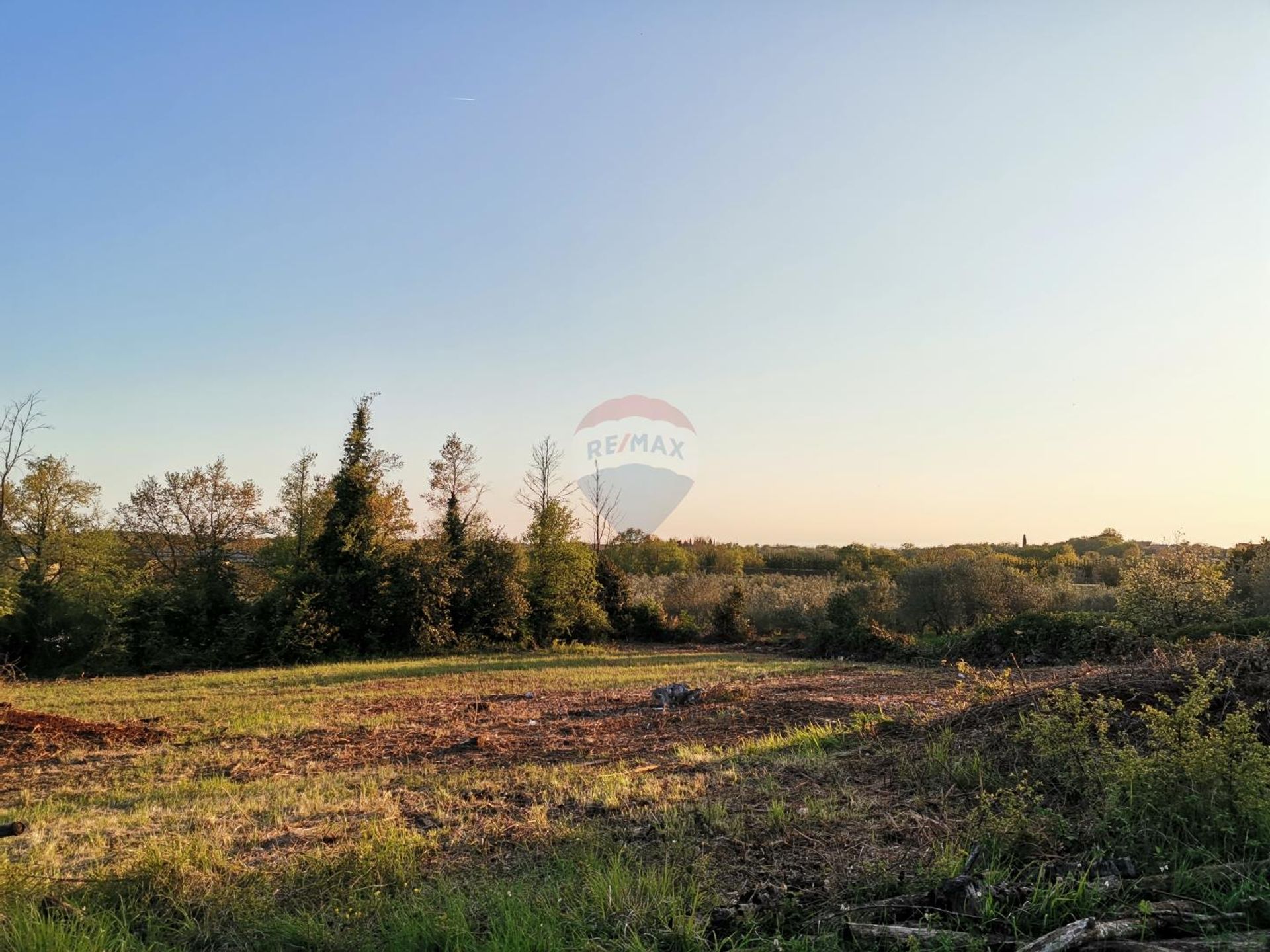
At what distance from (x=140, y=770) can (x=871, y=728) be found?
826 centimetres

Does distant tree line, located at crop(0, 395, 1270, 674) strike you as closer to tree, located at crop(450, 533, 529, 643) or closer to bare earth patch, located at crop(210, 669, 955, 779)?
tree, located at crop(450, 533, 529, 643)

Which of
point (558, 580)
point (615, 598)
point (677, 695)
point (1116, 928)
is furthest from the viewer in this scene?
point (615, 598)

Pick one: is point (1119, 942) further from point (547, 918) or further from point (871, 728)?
point (871, 728)

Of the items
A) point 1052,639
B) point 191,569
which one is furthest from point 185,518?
point 1052,639

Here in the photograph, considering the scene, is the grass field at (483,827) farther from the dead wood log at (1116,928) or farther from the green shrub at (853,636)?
the green shrub at (853,636)

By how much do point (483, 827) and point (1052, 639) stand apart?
18.6 m

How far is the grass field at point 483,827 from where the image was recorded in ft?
11.4

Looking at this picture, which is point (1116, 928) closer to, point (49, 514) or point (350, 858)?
point (350, 858)

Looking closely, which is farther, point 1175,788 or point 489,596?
point 489,596

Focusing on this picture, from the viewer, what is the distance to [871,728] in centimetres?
775

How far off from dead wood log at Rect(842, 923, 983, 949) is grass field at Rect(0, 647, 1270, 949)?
0.17 m

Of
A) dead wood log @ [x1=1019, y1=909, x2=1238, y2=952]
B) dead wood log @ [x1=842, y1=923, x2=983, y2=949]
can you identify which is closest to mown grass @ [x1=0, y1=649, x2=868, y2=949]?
dead wood log @ [x1=842, y1=923, x2=983, y2=949]

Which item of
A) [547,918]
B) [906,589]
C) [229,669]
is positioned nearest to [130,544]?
[229,669]

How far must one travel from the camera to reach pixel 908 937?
304cm
